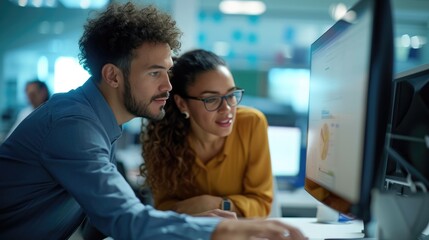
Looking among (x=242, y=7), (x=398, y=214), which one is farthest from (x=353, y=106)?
(x=242, y=7)

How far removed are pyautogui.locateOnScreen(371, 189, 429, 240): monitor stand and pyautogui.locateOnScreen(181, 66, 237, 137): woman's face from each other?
0.90 metres

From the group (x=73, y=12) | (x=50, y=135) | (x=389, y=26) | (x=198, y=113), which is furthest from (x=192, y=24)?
(x=389, y=26)

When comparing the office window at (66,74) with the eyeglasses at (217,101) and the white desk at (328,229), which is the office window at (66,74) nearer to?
the eyeglasses at (217,101)

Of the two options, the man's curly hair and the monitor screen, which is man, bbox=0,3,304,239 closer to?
the man's curly hair

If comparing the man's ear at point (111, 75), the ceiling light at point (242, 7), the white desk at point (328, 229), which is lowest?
the white desk at point (328, 229)

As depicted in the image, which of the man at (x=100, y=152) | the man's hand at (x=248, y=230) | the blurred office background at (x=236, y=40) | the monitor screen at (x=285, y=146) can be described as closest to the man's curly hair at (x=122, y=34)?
the man at (x=100, y=152)

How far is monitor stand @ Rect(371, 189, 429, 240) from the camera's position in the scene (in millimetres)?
952

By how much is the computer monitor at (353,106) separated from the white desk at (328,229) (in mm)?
189

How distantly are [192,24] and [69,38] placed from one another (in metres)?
1.54

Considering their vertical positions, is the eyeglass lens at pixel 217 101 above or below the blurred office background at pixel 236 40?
below

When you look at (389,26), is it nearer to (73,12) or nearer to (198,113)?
(198,113)

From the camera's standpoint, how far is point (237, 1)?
5352 mm

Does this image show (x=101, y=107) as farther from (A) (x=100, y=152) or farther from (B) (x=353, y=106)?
(B) (x=353, y=106)

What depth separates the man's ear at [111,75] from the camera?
140cm
